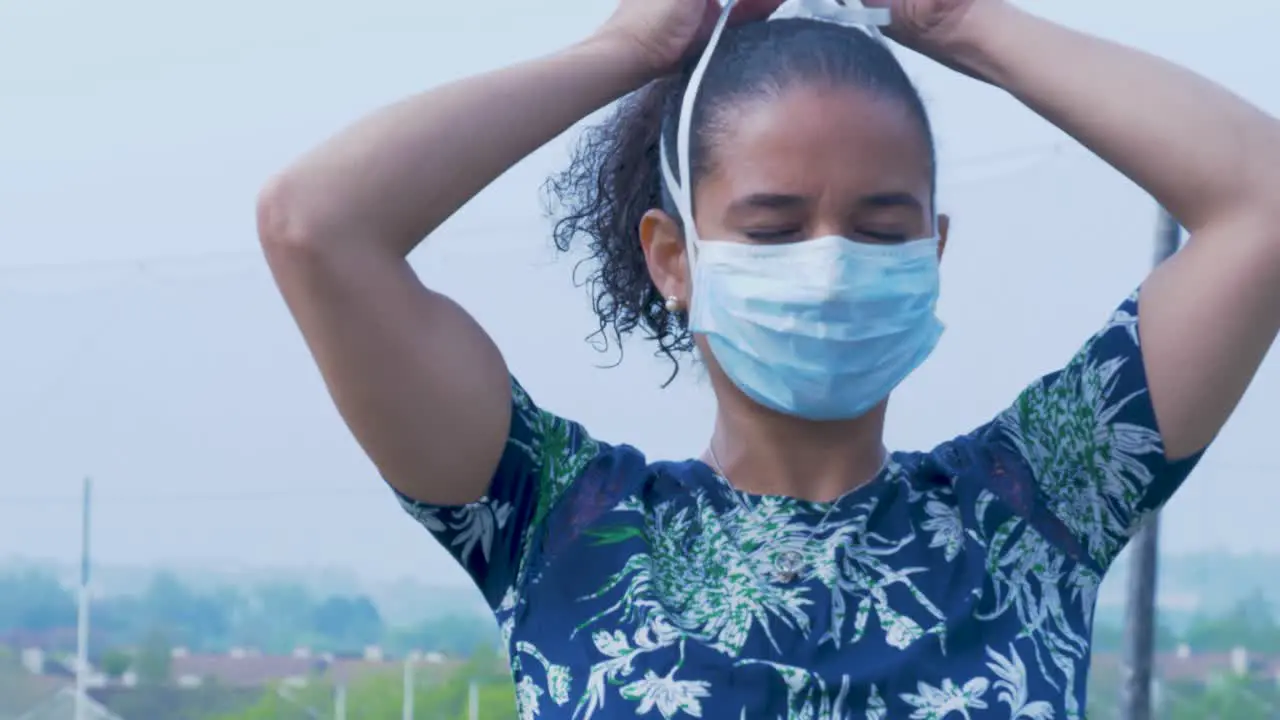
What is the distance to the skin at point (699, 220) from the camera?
4.65 feet

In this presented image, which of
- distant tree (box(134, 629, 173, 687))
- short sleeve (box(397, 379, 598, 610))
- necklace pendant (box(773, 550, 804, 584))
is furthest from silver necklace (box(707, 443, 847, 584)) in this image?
distant tree (box(134, 629, 173, 687))

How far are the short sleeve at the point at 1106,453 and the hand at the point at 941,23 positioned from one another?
1.00 feet

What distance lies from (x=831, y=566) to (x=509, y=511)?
11.7 inches

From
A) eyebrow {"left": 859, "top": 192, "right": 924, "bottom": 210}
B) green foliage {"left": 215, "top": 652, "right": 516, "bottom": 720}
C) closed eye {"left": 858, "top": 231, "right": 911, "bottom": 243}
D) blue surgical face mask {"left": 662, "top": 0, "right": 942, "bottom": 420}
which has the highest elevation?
eyebrow {"left": 859, "top": 192, "right": 924, "bottom": 210}

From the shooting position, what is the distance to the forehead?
59.4 inches

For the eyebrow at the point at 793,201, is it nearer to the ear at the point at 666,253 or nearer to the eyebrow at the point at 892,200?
the eyebrow at the point at 892,200

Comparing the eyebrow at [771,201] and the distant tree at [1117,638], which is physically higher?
the eyebrow at [771,201]

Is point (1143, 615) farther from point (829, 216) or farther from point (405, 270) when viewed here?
point (405, 270)

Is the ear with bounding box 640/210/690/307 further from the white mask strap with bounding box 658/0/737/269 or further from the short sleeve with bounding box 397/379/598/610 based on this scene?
the short sleeve with bounding box 397/379/598/610

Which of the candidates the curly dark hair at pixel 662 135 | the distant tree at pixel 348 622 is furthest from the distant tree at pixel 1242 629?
the curly dark hair at pixel 662 135

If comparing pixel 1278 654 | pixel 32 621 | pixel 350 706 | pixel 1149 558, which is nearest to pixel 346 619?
pixel 350 706

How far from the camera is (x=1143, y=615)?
11.1 feet

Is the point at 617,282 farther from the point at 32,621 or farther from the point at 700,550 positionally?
the point at 32,621

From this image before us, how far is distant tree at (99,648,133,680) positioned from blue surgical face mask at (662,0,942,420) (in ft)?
10.2
